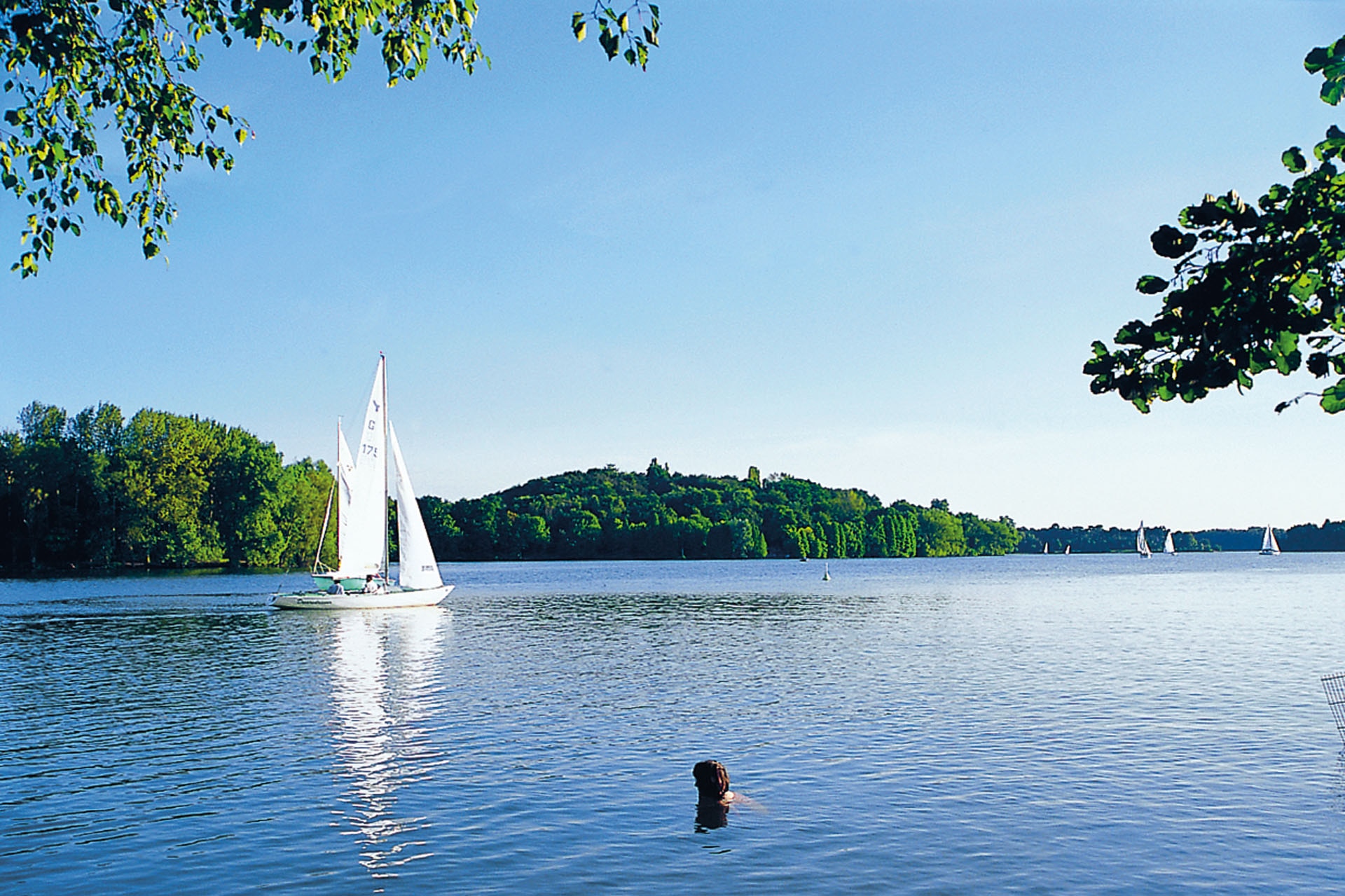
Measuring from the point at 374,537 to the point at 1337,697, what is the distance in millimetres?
54269

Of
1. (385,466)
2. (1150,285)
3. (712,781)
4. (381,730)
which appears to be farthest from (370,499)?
(1150,285)

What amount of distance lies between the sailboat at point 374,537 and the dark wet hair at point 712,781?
52476 millimetres

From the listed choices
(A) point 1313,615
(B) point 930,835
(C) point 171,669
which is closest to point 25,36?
(B) point 930,835

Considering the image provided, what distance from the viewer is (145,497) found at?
433ft

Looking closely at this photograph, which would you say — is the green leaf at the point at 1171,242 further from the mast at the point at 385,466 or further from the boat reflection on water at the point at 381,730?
the mast at the point at 385,466

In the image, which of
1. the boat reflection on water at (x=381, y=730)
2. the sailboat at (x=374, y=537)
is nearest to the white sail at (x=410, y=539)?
the sailboat at (x=374, y=537)

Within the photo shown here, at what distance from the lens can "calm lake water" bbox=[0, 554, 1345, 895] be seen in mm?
15352

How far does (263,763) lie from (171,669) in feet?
64.4

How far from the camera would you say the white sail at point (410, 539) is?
7044 cm

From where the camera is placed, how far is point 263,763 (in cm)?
2247

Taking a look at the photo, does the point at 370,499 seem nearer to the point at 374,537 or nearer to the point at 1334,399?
the point at 374,537

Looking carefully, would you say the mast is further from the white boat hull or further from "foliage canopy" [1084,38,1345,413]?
"foliage canopy" [1084,38,1345,413]

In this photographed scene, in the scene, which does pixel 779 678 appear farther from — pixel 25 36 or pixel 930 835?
pixel 25 36

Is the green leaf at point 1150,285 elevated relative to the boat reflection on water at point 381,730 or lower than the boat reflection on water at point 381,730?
elevated
